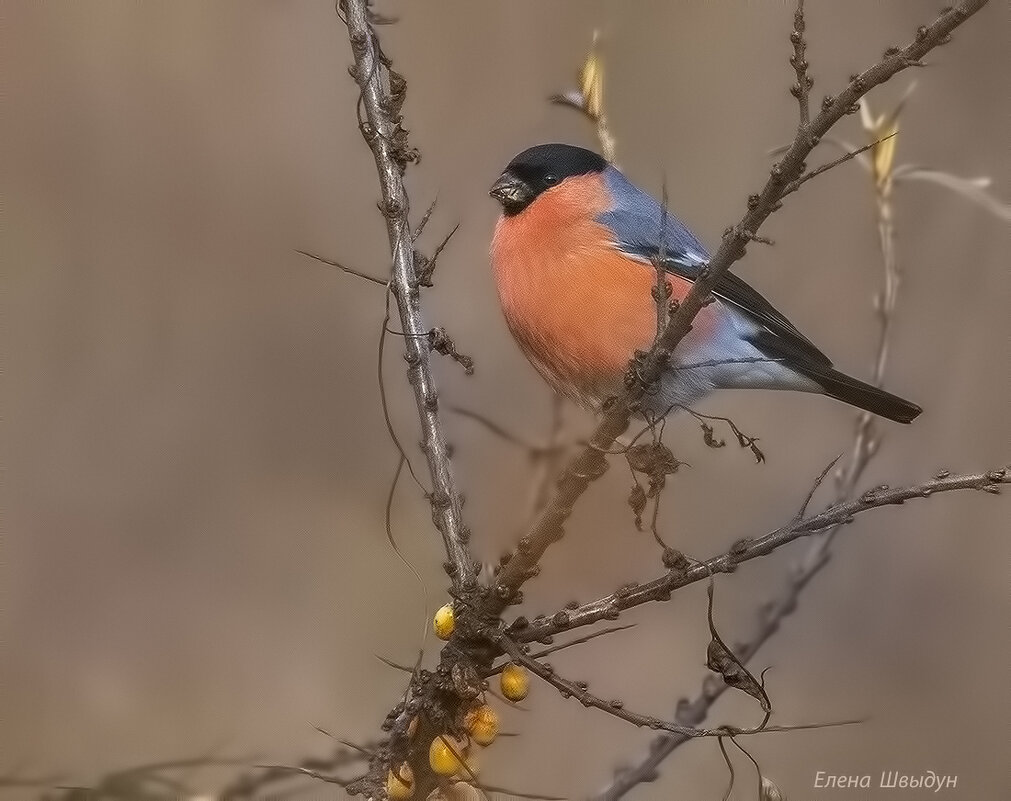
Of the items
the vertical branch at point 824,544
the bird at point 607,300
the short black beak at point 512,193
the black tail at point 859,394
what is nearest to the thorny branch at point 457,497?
the vertical branch at point 824,544

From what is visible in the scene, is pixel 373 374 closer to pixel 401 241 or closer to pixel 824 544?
pixel 401 241

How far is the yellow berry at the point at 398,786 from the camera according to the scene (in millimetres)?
1810

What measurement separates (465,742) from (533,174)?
1846 mm

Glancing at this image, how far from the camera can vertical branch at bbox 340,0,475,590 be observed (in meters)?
2.02

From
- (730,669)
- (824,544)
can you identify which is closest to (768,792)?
(730,669)

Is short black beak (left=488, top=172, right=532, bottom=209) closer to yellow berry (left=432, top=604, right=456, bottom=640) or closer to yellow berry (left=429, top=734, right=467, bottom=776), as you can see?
yellow berry (left=432, top=604, right=456, bottom=640)

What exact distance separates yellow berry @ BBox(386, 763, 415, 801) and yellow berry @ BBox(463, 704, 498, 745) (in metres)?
0.13

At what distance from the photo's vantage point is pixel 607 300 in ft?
9.30

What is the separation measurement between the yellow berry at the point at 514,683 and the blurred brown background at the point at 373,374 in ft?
6.52

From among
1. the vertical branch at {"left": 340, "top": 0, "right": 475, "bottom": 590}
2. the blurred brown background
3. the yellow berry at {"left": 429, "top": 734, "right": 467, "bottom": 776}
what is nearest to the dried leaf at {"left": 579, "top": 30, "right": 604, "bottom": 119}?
the vertical branch at {"left": 340, "top": 0, "right": 475, "bottom": 590}

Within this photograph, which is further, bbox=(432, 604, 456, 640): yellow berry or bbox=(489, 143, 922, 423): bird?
bbox=(489, 143, 922, 423): bird

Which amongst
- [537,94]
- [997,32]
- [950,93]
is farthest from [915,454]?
[537,94]

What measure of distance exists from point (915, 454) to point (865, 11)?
2.04 meters

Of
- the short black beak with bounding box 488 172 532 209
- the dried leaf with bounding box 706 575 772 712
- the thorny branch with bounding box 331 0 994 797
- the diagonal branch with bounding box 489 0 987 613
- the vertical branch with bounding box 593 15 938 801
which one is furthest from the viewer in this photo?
the short black beak with bounding box 488 172 532 209
